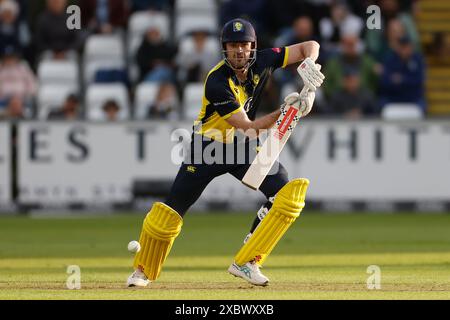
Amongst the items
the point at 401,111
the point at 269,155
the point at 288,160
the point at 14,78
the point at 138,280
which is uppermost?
the point at 269,155

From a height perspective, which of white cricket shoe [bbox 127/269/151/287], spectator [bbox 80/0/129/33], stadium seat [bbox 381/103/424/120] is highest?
spectator [bbox 80/0/129/33]

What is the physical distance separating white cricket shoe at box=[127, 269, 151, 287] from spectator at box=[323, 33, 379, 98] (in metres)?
8.73

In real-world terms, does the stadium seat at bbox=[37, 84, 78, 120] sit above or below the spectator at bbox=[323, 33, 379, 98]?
below

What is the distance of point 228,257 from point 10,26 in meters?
8.11

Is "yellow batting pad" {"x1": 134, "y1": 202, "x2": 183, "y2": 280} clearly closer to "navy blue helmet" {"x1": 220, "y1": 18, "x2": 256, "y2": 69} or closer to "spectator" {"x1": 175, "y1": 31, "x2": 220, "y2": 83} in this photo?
"navy blue helmet" {"x1": 220, "y1": 18, "x2": 256, "y2": 69}

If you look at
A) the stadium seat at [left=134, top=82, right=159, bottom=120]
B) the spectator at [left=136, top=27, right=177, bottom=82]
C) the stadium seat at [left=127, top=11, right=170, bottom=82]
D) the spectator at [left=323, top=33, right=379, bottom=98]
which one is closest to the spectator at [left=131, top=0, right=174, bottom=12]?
the stadium seat at [left=127, top=11, right=170, bottom=82]

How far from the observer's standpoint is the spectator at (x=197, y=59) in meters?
17.6

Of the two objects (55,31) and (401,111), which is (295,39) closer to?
(401,111)

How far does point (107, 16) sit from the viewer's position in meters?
18.8

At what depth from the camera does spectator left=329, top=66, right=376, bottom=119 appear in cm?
1684

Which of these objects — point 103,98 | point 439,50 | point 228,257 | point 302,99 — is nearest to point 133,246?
point 302,99

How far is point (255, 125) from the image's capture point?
8672 mm
